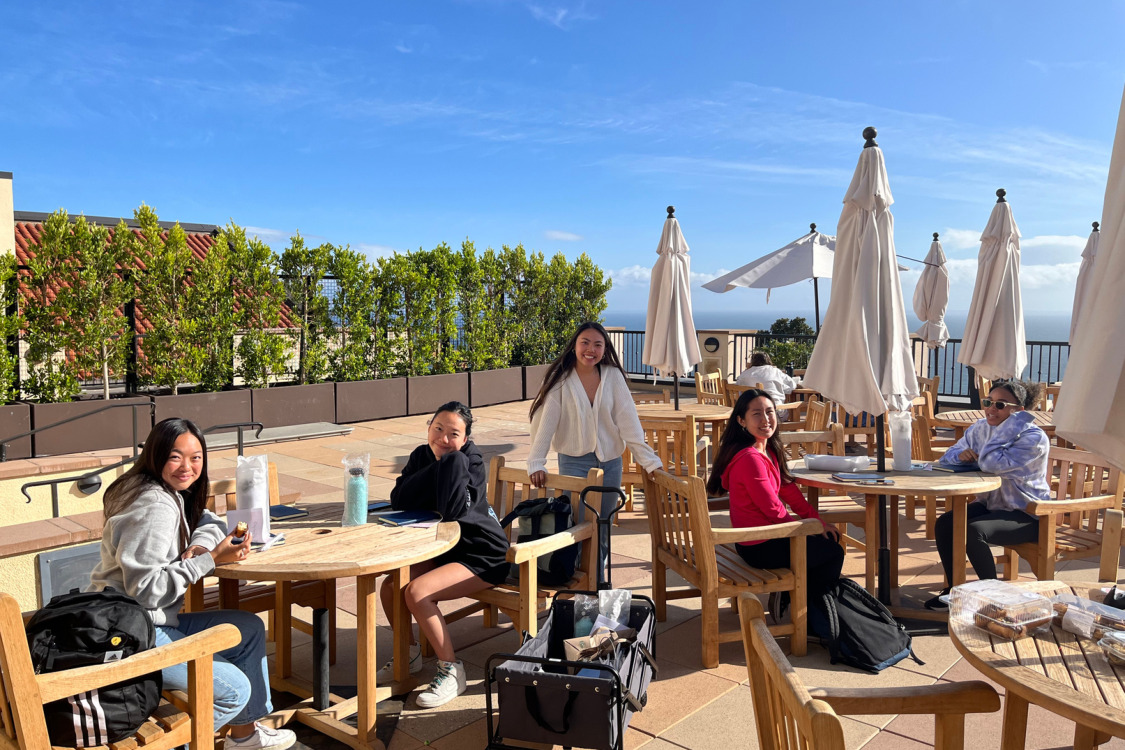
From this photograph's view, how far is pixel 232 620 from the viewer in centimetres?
278

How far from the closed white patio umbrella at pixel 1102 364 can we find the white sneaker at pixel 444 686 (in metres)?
2.48

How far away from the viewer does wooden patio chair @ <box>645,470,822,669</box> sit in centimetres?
347

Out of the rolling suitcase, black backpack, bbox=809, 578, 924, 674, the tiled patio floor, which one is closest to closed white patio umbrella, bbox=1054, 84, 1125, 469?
the rolling suitcase

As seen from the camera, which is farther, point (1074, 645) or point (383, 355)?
point (383, 355)

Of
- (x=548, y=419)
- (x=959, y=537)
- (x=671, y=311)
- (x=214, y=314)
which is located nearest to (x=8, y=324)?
(x=214, y=314)

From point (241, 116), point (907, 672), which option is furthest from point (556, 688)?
point (241, 116)

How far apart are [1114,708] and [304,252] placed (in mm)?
11940

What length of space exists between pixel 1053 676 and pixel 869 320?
274 centimetres

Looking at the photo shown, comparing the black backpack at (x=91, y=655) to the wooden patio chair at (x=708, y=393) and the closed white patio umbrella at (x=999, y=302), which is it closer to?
the wooden patio chair at (x=708, y=393)

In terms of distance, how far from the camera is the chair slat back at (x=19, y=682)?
1797mm

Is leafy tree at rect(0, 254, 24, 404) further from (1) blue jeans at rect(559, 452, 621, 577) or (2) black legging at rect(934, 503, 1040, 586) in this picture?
(2) black legging at rect(934, 503, 1040, 586)

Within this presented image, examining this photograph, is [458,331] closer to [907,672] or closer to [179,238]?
[179,238]

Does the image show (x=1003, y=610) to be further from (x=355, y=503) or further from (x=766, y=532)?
(x=355, y=503)

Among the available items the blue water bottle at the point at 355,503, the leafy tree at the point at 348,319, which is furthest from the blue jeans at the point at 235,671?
the leafy tree at the point at 348,319
